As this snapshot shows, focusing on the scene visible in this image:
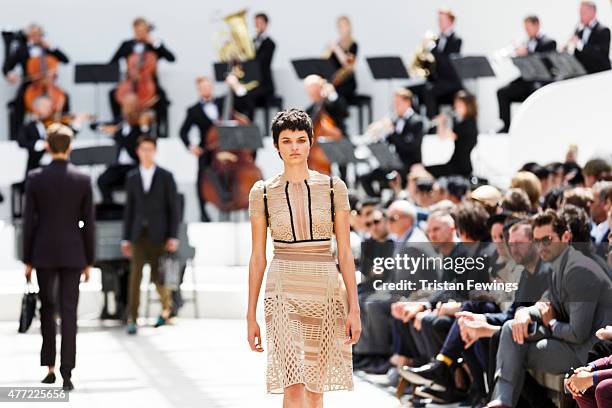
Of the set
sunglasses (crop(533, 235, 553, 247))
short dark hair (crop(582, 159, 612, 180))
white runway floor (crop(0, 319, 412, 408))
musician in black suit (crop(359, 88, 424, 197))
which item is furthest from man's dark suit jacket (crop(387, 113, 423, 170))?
sunglasses (crop(533, 235, 553, 247))

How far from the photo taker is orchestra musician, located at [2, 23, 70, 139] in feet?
48.6

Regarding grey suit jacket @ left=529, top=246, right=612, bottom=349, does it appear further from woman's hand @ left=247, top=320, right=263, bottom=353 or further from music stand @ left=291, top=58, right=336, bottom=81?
music stand @ left=291, top=58, right=336, bottom=81

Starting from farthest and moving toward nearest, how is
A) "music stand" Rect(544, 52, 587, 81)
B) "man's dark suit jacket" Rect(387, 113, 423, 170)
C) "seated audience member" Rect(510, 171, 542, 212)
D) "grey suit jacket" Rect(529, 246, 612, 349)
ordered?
"man's dark suit jacket" Rect(387, 113, 423, 170)
"music stand" Rect(544, 52, 587, 81)
"seated audience member" Rect(510, 171, 542, 212)
"grey suit jacket" Rect(529, 246, 612, 349)

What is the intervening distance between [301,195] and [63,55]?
35.8 feet

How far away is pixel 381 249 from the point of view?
18.5 ft

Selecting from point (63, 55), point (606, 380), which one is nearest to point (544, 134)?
point (63, 55)

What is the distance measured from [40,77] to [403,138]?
4.55 metres

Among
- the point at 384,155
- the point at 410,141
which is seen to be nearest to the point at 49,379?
the point at 384,155

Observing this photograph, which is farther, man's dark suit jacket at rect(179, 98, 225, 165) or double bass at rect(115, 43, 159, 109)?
double bass at rect(115, 43, 159, 109)

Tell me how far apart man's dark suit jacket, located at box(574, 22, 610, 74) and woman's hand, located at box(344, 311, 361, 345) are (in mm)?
7301

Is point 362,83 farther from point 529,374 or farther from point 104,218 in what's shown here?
point 529,374

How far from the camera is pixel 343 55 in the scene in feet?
44.5

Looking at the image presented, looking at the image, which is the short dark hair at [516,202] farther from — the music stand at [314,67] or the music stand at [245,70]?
the music stand at [245,70]

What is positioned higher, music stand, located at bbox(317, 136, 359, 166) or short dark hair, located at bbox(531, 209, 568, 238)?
music stand, located at bbox(317, 136, 359, 166)
